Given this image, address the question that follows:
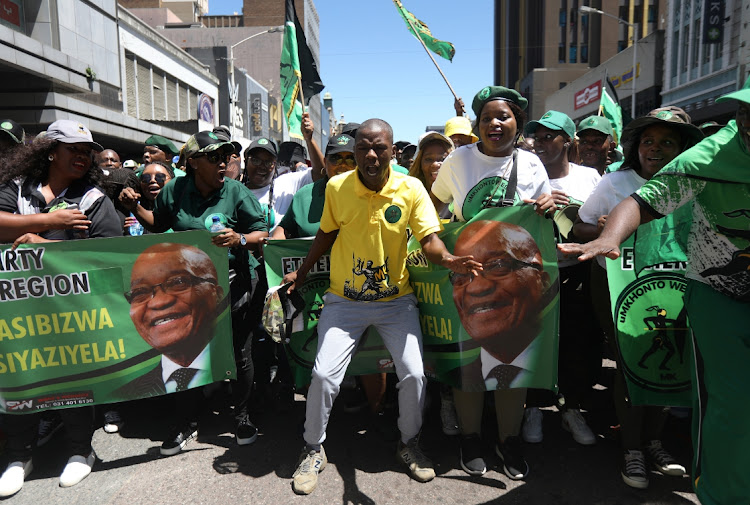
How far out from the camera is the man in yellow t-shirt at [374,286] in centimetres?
344

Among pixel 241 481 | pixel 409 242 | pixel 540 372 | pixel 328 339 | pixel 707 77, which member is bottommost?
pixel 241 481

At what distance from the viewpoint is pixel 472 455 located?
11.8 feet

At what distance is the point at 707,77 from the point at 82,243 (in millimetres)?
30128

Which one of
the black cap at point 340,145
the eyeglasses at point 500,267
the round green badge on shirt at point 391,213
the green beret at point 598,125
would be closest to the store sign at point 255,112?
the green beret at point 598,125

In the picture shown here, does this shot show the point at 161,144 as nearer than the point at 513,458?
No

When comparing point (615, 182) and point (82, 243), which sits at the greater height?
point (615, 182)

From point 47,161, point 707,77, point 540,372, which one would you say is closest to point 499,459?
point 540,372

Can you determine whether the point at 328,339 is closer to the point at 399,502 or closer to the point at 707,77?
the point at 399,502

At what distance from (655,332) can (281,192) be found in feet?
11.0

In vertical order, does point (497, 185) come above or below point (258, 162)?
below

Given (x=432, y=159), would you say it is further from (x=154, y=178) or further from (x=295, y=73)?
(x=154, y=178)

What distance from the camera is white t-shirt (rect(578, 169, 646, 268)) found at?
11.5 ft

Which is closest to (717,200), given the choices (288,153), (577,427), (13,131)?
(577,427)

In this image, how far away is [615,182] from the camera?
3.54m
